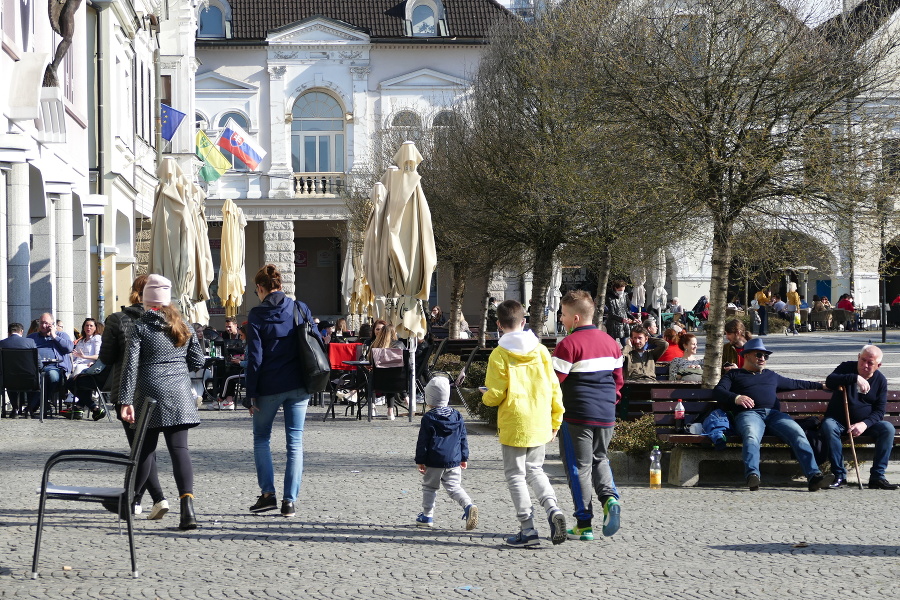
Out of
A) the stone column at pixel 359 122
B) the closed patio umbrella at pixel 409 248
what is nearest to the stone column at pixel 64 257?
the closed patio umbrella at pixel 409 248

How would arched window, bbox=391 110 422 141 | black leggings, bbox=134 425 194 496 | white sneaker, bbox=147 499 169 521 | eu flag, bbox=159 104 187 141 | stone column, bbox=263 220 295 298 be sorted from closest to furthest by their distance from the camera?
black leggings, bbox=134 425 194 496
white sneaker, bbox=147 499 169 521
arched window, bbox=391 110 422 141
eu flag, bbox=159 104 187 141
stone column, bbox=263 220 295 298

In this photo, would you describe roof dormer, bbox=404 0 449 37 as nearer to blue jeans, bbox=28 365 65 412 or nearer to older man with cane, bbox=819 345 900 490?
blue jeans, bbox=28 365 65 412

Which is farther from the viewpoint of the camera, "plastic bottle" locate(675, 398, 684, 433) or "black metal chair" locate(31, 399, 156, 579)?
"plastic bottle" locate(675, 398, 684, 433)

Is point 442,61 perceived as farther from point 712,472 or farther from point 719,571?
point 719,571

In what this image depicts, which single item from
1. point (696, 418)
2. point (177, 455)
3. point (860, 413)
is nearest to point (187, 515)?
point (177, 455)

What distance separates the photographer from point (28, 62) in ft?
61.0

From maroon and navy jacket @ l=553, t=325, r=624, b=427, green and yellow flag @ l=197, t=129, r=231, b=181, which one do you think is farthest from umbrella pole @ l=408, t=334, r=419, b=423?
green and yellow flag @ l=197, t=129, r=231, b=181

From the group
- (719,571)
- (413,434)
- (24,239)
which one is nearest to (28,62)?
(24,239)

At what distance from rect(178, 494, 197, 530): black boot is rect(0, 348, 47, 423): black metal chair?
342 inches

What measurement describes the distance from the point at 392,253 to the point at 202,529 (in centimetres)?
878

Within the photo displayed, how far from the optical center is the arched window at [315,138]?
4825cm

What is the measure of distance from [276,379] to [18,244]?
40.5ft

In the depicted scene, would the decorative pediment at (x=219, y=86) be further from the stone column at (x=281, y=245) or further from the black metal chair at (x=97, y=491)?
the black metal chair at (x=97, y=491)

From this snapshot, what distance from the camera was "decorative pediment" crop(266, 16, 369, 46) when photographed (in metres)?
47.5
